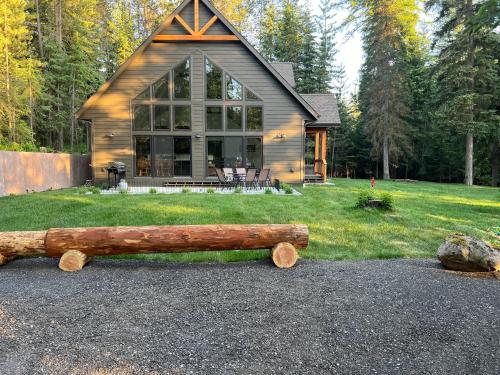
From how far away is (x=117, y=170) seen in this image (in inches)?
522

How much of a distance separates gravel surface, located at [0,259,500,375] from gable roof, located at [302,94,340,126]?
38.9 ft

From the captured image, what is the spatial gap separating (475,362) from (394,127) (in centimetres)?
2305

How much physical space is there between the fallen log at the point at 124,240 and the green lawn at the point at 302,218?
0.60 meters

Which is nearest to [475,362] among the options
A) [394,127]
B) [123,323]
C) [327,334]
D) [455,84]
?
[327,334]

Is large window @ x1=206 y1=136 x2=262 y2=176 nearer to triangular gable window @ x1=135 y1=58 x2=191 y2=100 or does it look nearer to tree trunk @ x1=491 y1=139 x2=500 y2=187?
triangular gable window @ x1=135 y1=58 x2=191 y2=100

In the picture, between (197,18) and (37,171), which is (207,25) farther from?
(37,171)

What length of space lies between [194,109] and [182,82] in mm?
1181

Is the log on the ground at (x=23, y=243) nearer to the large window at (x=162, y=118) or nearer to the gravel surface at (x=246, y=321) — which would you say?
the gravel surface at (x=246, y=321)

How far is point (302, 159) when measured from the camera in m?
14.6

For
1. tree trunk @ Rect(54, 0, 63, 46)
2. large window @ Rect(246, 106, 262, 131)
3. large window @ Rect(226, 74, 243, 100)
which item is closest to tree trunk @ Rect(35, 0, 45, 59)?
tree trunk @ Rect(54, 0, 63, 46)

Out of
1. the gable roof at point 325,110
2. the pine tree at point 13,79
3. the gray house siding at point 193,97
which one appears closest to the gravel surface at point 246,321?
the gray house siding at point 193,97

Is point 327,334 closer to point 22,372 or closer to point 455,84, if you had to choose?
point 22,372

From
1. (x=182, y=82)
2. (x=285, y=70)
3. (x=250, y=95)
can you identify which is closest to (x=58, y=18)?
(x=182, y=82)

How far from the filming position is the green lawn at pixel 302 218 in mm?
5828
